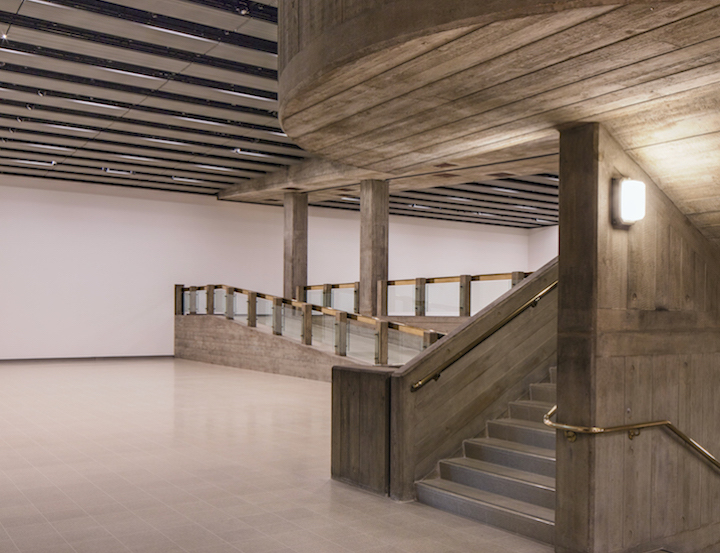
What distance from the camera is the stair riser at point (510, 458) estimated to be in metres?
5.76

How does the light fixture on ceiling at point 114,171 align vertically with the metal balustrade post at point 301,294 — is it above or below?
above

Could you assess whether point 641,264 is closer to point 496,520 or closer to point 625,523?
point 625,523

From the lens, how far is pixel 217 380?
15219 millimetres

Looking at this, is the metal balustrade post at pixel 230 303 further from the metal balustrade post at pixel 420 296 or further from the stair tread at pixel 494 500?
the stair tread at pixel 494 500

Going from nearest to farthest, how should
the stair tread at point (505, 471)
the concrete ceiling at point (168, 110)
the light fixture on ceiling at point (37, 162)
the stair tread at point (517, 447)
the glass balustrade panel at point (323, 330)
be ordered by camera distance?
the stair tread at point (505, 471) → the stair tread at point (517, 447) → the concrete ceiling at point (168, 110) → the glass balustrade panel at point (323, 330) → the light fixture on ceiling at point (37, 162)

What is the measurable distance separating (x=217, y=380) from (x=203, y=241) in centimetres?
901

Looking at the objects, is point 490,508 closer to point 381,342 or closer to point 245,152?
point 381,342

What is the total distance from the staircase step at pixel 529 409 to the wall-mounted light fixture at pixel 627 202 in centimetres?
243

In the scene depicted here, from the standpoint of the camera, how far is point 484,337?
21.1ft

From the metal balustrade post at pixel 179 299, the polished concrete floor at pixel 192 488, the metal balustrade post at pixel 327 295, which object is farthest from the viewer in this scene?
the metal balustrade post at pixel 179 299

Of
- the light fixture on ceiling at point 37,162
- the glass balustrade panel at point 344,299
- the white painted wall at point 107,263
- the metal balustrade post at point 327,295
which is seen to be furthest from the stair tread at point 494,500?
the white painted wall at point 107,263

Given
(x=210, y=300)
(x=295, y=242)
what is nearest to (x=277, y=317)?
(x=210, y=300)

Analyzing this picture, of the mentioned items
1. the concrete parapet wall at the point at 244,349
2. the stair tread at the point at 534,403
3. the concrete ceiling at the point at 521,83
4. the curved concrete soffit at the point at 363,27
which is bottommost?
the concrete parapet wall at the point at 244,349

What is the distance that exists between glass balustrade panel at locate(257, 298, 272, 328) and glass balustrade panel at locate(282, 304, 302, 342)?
606 mm
